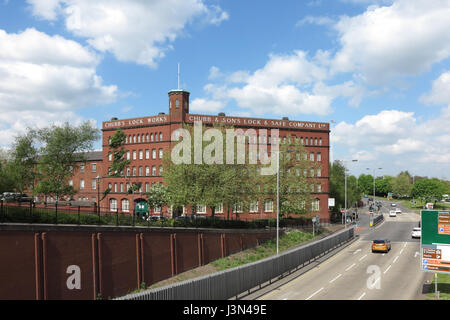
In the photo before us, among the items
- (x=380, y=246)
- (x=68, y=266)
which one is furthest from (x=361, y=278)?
(x=68, y=266)

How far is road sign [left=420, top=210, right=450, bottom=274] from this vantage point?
23.3 m

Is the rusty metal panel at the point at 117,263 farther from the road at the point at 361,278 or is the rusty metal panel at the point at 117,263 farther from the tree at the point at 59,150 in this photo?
the tree at the point at 59,150

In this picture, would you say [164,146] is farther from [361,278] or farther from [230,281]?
[230,281]

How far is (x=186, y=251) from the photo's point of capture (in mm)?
35688

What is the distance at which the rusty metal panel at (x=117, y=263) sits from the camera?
997 inches

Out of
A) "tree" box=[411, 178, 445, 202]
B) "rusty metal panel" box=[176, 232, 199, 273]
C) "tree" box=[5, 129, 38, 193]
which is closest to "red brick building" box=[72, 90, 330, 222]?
"tree" box=[5, 129, 38, 193]

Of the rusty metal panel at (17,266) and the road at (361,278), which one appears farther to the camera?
the road at (361,278)

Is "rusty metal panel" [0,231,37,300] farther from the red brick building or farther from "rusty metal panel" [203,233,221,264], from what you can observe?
the red brick building

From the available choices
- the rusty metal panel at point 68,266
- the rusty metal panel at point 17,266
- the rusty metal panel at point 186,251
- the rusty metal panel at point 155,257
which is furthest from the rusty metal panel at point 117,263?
the rusty metal panel at point 186,251

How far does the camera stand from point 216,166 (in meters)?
47.0

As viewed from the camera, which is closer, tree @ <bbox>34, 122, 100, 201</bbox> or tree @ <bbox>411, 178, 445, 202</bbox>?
tree @ <bbox>34, 122, 100, 201</bbox>

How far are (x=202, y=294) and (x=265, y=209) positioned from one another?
4942cm

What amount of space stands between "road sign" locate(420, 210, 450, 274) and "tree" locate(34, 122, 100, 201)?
47281mm

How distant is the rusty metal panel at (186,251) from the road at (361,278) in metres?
10.4
